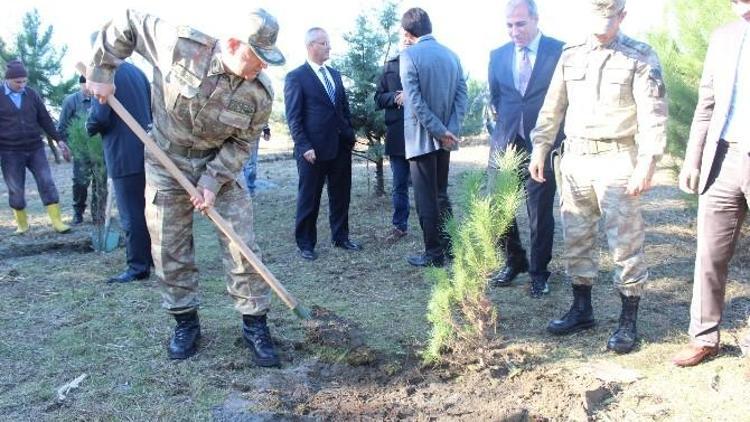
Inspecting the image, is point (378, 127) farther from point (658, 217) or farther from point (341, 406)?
point (341, 406)

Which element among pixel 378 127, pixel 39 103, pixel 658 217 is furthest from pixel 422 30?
pixel 39 103

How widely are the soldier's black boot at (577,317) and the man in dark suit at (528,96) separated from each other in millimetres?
704

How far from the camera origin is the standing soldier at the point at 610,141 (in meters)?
3.51

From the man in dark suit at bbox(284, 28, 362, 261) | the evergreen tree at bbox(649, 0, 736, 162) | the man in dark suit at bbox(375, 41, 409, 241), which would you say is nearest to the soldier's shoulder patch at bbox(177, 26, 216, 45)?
the man in dark suit at bbox(284, 28, 362, 261)

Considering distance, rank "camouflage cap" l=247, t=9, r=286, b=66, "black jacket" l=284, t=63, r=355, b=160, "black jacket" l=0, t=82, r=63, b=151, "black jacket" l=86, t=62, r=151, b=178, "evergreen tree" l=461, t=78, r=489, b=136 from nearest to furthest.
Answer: "camouflage cap" l=247, t=9, r=286, b=66 → "black jacket" l=86, t=62, r=151, b=178 → "black jacket" l=284, t=63, r=355, b=160 → "black jacket" l=0, t=82, r=63, b=151 → "evergreen tree" l=461, t=78, r=489, b=136

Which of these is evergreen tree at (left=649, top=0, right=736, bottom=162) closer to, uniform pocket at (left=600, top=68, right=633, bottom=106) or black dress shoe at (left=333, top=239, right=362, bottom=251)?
uniform pocket at (left=600, top=68, right=633, bottom=106)

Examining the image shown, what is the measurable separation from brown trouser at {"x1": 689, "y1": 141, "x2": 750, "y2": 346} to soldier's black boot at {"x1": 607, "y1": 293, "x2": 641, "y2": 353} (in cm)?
33

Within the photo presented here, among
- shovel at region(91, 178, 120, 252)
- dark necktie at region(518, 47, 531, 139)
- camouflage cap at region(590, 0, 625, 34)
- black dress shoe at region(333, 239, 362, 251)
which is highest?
camouflage cap at region(590, 0, 625, 34)

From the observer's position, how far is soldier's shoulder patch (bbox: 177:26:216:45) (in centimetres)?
348

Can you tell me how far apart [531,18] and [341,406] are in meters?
2.95

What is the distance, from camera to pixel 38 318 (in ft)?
15.5

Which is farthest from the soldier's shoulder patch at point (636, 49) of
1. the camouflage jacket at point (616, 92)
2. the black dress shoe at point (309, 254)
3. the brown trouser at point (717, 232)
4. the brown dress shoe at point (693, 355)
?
the black dress shoe at point (309, 254)

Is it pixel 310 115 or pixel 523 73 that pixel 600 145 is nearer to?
pixel 523 73

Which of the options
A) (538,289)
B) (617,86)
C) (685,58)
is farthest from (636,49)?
(685,58)
